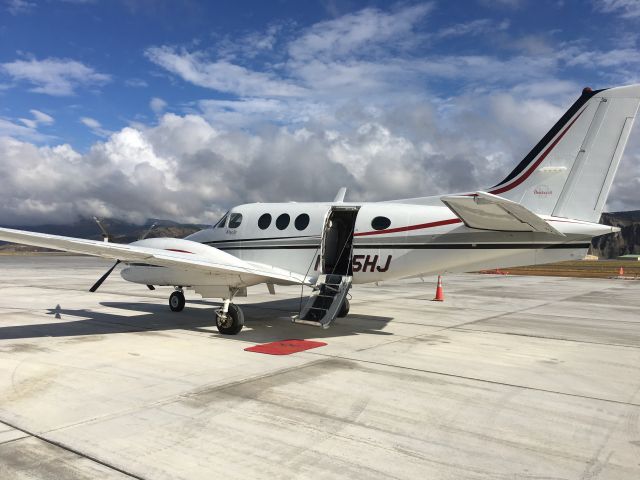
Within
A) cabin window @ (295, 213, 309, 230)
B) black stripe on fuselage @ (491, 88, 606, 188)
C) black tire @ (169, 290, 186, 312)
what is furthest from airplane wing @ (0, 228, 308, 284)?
black stripe on fuselage @ (491, 88, 606, 188)

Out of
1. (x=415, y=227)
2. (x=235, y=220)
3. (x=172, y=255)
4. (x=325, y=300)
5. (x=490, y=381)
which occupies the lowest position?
(x=490, y=381)

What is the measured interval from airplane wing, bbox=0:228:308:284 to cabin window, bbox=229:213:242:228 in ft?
5.23

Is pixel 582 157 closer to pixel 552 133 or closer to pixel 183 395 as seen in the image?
pixel 552 133

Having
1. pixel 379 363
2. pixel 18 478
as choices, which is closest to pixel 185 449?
pixel 18 478

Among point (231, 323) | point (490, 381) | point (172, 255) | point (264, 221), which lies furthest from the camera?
point (264, 221)

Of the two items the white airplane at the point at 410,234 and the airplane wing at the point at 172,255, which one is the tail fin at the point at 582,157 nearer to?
the white airplane at the point at 410,234

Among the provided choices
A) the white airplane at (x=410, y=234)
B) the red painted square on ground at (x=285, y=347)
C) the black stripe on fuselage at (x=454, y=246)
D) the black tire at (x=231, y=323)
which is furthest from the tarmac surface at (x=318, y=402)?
the black stripe on fuselage at (x=454, y=246)

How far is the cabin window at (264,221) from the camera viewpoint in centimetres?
1334

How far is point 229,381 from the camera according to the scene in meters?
7.30

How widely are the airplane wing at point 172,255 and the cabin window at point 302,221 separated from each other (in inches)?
49.4

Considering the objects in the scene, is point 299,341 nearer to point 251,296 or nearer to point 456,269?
point 456,269

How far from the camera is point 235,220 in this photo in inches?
550

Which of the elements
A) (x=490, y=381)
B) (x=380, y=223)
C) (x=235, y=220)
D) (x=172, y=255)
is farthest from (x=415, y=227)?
(x=172, y=255)

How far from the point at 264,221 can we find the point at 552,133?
7509 mm
